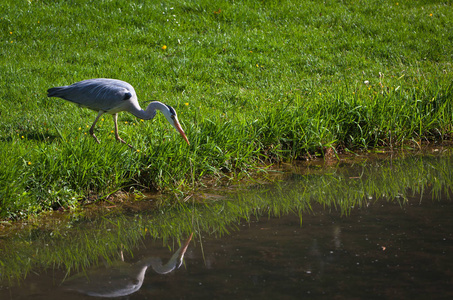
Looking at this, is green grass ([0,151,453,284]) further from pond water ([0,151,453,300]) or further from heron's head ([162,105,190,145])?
heron's head ([162,105,190,145])

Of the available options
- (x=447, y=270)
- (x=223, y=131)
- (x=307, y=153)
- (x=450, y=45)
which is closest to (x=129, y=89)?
(x=223, y=131)

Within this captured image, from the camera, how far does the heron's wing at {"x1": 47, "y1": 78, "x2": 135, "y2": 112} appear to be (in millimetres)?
7414

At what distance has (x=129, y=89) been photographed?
7578 millimetres

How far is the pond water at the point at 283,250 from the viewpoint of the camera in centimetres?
415

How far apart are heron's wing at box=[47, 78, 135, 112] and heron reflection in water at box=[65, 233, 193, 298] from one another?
310cm

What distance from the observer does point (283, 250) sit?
481 centimetres

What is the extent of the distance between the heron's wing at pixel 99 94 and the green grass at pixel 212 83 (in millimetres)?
382

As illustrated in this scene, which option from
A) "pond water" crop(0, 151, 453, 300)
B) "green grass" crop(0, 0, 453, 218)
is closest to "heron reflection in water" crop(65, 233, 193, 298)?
"pond water" crop(0, 151, 453, 300)

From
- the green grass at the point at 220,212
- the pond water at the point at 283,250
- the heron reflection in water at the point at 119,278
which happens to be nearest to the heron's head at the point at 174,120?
the green grass at the point at 220,212

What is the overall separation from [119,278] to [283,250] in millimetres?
1346

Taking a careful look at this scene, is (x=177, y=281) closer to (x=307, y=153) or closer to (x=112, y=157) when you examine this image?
(x=112, y=157)

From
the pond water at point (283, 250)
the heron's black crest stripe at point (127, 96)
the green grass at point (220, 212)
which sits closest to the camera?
the pond water at point (283, 250)

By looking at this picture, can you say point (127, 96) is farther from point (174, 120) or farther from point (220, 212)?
point (220, 212)

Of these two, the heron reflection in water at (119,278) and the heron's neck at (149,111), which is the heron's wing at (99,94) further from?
the heron reflection in water at (119,278)
